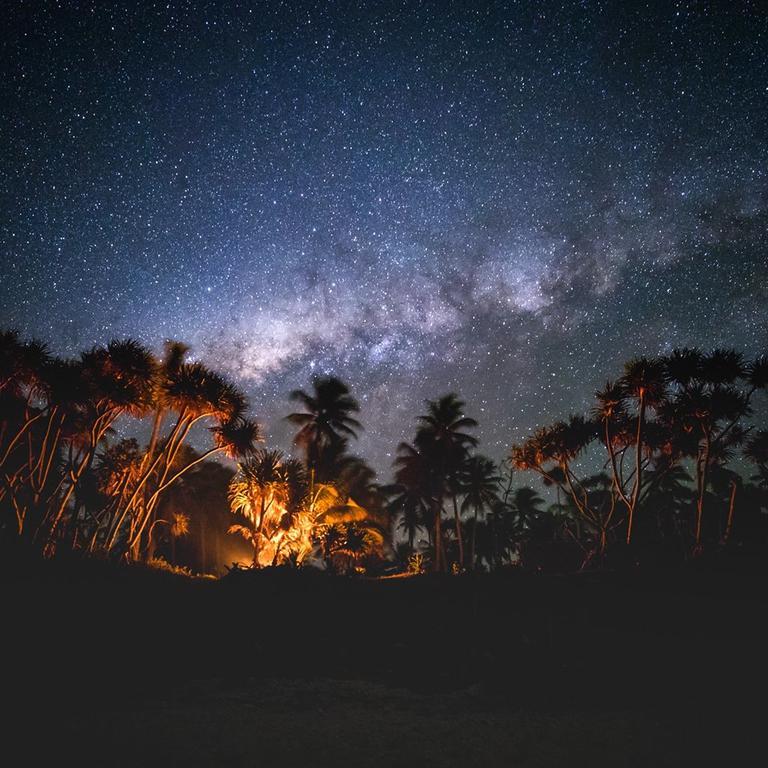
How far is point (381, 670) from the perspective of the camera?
372 inches

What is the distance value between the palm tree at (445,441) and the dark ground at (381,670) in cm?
2834

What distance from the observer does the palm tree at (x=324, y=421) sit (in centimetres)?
4078

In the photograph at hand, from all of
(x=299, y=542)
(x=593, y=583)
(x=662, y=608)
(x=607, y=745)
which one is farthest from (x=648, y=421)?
(x=299, y=542)

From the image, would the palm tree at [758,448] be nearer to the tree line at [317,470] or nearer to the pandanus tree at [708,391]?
the tree line at [317,470]

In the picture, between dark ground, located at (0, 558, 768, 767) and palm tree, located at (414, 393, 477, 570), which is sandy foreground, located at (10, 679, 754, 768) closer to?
dark ground, located at (0, 558, 768, 767)

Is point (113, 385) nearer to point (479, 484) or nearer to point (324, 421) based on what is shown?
point (324, 421)

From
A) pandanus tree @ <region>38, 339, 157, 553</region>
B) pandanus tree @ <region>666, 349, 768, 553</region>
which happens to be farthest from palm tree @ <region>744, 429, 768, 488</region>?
pandanus tree @ <region>38, 339, 157, 553</region>

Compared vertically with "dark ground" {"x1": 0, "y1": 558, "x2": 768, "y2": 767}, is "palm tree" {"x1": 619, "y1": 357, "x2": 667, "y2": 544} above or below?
above

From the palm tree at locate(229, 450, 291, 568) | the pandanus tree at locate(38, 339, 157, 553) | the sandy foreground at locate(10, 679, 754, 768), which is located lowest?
the sandy foreground at locate(10, 679, 754, 768)

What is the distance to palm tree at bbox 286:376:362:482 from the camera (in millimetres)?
40781

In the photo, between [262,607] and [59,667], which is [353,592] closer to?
[262,607]

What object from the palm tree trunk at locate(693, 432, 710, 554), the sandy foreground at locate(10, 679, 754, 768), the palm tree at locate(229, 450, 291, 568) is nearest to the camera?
the sandy foreground at locate(10, 679, 754, 768)

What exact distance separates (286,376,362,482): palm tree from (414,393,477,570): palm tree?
23.9 feet

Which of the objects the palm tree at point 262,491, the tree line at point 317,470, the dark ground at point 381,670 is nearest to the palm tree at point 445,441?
the tree line at point 317,470
